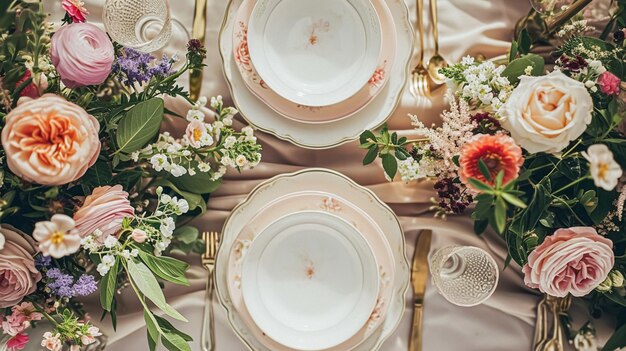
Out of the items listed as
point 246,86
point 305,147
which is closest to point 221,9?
point 246,86

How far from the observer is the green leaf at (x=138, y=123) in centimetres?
81

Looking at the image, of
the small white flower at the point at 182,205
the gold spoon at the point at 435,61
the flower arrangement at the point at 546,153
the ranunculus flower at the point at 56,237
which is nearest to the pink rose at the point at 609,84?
the flower arrangement at the point at 546,153

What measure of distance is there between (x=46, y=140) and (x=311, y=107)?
461mm

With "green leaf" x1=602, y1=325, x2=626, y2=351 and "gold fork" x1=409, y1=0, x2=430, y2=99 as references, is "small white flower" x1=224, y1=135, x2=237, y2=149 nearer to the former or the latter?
"gold fork" x1=409, y1=0, x2=430, y2=99

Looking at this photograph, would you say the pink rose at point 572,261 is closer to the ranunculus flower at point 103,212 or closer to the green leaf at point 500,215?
the green leaf at point 500,215

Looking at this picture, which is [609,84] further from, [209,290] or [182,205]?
[209,290]

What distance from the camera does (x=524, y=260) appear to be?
0.89 meters

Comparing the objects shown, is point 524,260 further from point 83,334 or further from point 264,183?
point 83,334

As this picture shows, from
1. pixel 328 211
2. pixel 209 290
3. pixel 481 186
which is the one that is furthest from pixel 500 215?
pixel 209 290

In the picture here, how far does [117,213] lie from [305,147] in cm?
37

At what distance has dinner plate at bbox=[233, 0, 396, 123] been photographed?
3.21 ft

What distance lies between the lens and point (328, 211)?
0.99 m

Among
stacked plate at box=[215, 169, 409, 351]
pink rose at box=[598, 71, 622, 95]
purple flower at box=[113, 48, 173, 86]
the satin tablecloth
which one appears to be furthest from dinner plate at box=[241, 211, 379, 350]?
pink rose at box=[598, 71, 622, 95]

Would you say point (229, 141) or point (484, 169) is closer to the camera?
point (484, 169)
